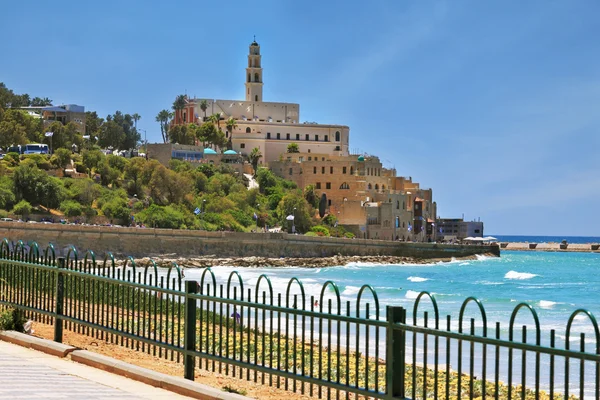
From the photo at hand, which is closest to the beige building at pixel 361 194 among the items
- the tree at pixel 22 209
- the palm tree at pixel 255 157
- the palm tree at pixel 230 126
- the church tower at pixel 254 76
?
the palm tree at pixel 255 157

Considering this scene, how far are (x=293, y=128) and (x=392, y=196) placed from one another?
20.4 metres

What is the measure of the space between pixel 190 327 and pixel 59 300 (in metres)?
2.65

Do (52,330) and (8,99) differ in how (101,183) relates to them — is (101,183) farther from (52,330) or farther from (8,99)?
(52,330)

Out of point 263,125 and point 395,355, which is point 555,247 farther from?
point 395,355

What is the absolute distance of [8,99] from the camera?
14012cm

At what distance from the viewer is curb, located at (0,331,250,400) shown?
9.23 metres

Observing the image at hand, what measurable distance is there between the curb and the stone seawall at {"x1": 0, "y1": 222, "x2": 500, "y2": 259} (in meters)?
45.4

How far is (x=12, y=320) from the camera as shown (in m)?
12.8

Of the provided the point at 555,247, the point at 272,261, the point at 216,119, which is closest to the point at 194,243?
the point at 272,261

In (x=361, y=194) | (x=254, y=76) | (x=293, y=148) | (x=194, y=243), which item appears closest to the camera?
(x=194, y=243)

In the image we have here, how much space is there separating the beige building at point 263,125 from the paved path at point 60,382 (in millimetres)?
106246

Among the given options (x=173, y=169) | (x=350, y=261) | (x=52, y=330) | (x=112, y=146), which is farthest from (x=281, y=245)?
(x=52, y=330)

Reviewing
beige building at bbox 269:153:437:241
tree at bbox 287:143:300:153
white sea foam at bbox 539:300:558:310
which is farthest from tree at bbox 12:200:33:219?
tree at bbox 287:143:300:153

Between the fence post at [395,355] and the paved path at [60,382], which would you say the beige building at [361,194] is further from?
the fence post at [395,355]
